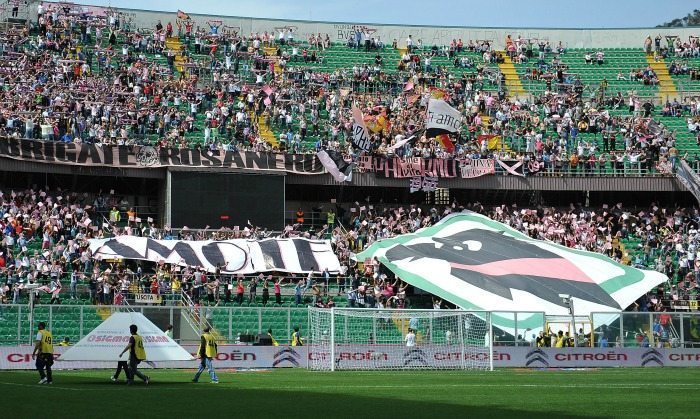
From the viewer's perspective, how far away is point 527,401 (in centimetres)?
2328

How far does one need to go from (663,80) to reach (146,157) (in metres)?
35.1

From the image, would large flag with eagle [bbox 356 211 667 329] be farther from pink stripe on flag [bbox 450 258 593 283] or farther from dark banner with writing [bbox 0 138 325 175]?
dark banner with writing [bbox 0 138 325 175]

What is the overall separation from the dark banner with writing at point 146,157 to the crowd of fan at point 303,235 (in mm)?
1872

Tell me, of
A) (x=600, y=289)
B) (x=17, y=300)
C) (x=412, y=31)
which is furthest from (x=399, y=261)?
(x=412, y=31)

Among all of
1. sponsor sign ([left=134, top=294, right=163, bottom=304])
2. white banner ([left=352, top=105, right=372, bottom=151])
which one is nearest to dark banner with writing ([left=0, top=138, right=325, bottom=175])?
white banner ([left=352, top=105, right=372, bottom=151])

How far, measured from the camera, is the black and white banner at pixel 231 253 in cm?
5069

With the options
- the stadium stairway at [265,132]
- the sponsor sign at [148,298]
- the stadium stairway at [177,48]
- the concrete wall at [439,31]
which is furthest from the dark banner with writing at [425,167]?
the concrete wall at [439,31]

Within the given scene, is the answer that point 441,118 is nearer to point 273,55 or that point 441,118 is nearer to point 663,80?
point 273,55

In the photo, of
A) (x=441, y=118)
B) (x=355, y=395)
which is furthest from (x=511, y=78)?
(x=355, y=395)

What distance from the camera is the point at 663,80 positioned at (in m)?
74.1

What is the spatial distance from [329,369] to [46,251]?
52.0ft

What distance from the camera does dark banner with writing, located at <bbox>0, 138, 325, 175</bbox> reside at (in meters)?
53.8

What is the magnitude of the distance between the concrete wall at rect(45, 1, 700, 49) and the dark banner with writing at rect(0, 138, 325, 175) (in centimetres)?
1596

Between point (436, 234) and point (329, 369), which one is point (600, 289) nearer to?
point (436, 234)
